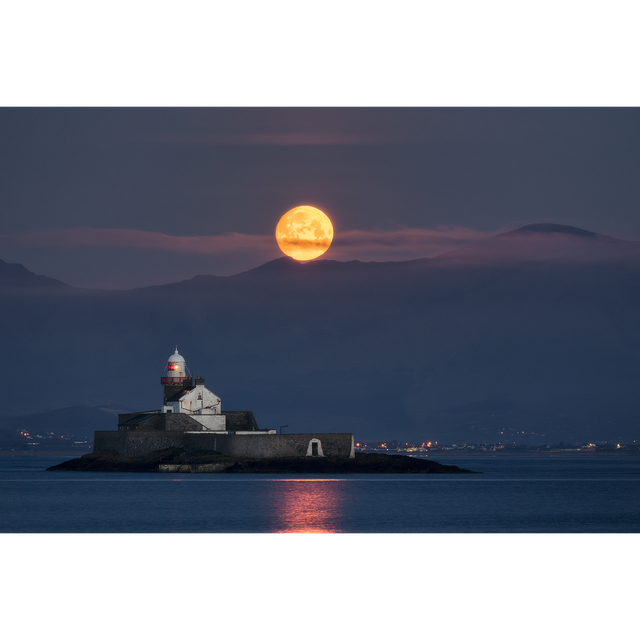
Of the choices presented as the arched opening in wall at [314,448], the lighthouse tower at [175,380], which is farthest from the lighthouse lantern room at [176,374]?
the arched opening in wall at [314,448]

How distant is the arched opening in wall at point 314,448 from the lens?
59938 millimetres

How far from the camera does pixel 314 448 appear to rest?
6025 centimetres

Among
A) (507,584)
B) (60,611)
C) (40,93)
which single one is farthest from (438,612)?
(40,93)

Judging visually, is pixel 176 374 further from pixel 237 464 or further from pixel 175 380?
pixel 237 464

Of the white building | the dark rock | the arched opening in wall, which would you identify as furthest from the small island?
the white building

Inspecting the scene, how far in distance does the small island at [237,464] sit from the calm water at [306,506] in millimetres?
833

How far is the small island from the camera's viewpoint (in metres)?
59.8

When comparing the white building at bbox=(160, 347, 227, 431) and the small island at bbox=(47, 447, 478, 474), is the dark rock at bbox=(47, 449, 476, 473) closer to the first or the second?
the small island at bbox=(47, 447, 478, 474)

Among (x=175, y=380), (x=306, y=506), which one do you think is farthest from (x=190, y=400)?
(x=306, y=506)

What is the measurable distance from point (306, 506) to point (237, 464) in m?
22.0

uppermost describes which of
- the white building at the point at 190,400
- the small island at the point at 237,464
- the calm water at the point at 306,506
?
the white building at the point at 190,400

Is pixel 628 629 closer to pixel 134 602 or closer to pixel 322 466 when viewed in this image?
pixel 134 602

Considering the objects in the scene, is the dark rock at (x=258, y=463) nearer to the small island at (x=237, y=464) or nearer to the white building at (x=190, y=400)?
the small island at (x=237, y=464)

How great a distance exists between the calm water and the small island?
2.73 ft
